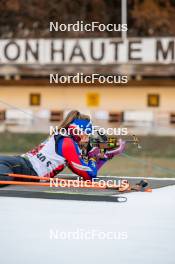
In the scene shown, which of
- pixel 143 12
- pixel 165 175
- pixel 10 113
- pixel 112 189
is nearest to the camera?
pixel 112 189

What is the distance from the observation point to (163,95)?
1297 inches

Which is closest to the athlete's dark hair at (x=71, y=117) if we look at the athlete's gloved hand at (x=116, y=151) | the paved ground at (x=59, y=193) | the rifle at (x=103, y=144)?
the rifle at (x=103, y=144)

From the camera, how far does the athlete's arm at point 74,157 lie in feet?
30.4

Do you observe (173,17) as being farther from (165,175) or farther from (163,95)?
(165,175)

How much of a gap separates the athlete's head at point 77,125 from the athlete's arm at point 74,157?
0.28 ft

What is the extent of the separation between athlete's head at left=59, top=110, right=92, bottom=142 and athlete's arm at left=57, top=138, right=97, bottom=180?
9 centimetres

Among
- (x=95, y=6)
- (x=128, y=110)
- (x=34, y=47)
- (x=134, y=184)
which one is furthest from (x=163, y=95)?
(x=134, y=184)

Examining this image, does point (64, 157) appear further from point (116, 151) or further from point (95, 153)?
point (116, 151)

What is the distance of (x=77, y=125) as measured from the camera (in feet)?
30.3

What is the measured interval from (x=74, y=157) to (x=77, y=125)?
298 millimetres

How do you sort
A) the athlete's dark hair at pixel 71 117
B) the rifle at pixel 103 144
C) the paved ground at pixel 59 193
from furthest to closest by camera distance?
the rifle at pixel 103 144
the athlete's dark hair at pixel 71 117
the paved ground at pixel 59 193

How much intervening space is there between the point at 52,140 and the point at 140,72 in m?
23.0

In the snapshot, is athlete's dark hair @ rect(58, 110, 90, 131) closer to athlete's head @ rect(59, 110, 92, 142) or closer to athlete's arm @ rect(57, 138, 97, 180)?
athlete's head @ rect(59, 110, 92, 142)

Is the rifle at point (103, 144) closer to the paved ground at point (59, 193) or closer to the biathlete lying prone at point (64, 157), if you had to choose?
the biathlete lying prone at point (64, 157)
